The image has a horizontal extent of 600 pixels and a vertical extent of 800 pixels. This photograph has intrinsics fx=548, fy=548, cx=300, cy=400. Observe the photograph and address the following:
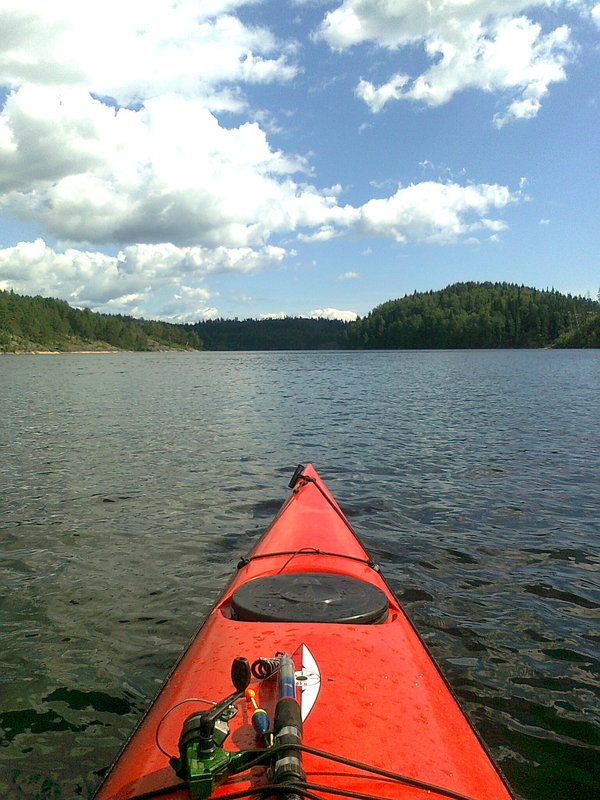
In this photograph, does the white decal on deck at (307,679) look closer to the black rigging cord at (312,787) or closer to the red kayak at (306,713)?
the red kayak at (306,713)

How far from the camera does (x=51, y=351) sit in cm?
18250

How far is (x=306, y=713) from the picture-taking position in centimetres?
313

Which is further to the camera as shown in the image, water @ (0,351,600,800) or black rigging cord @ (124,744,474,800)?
water @ (0,351,600,800)

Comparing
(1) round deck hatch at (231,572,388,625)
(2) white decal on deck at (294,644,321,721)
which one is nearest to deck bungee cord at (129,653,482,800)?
(2) white decal on deck at (294,644,321,721)

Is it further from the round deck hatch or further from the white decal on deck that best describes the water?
the white decal on deck

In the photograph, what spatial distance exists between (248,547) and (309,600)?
4736 millimetres

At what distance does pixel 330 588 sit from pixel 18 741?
295 cm

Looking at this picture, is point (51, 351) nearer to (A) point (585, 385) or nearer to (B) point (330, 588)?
(A) point (585, 385)

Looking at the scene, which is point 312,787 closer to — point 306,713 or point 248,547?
point 306,713

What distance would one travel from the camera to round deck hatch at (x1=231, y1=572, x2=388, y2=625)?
14.2 feet

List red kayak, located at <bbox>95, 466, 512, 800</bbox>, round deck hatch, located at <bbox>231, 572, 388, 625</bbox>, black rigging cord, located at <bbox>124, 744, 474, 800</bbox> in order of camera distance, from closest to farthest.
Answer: black rigging cord, located at <bbox>124, 744, 474, 800</bbox> → red kayak, located at <bbox>95, 466, 512, 800</bbox> → round deck hatch, located at <bbox>231, 572, 388, 625</bbox>

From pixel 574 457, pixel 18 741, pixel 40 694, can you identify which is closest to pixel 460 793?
pixel 18 741

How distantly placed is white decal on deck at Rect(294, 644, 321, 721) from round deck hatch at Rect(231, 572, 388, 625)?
0.51 meters

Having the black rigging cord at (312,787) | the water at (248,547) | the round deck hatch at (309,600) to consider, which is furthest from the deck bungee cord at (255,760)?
the water at (248,547)
